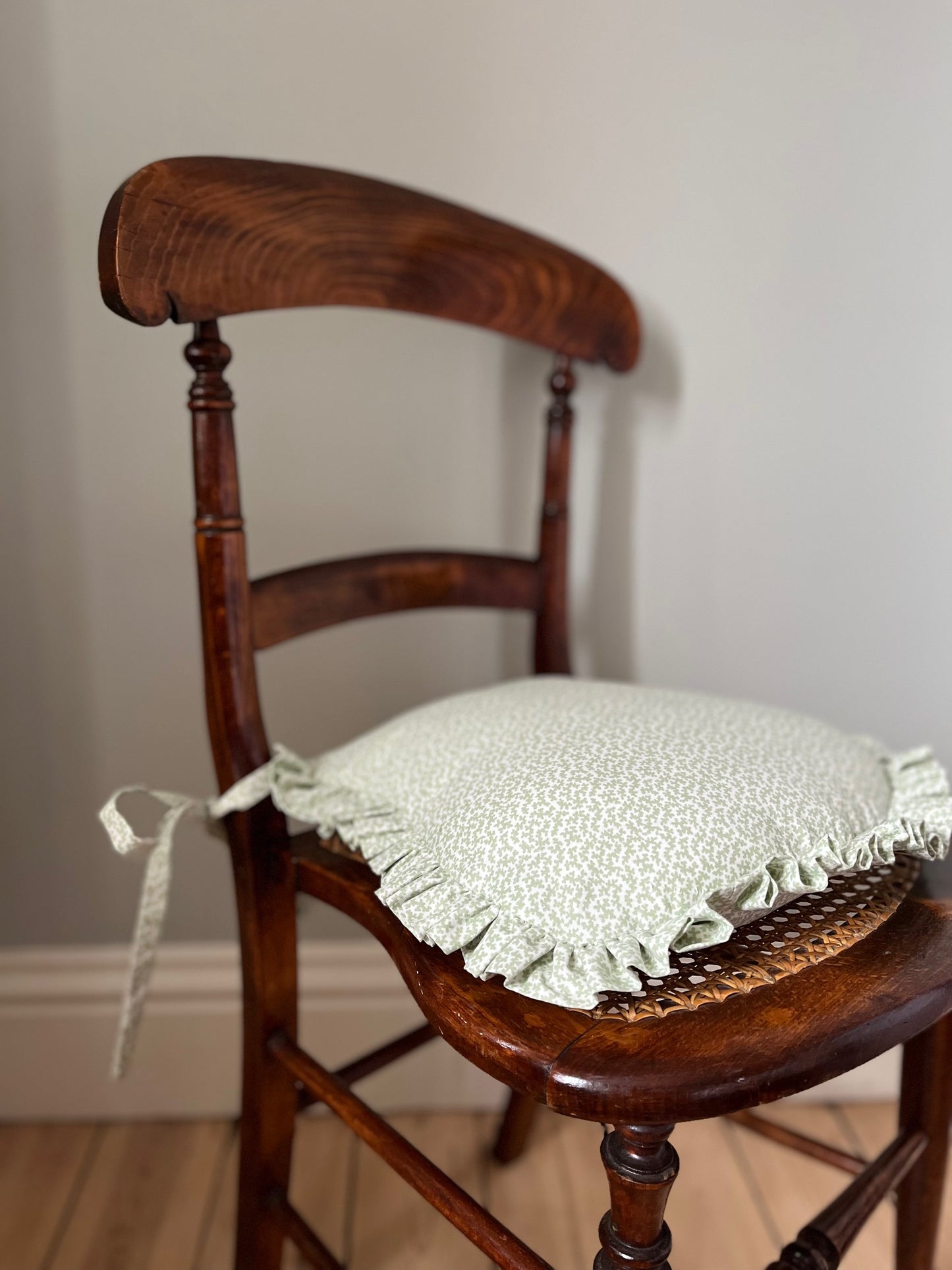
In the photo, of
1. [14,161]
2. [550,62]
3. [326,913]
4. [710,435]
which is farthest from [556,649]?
[14,161]

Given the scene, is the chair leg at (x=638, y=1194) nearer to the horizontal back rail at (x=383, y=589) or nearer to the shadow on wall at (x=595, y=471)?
the horizontal back rail at (x=383, y=589)

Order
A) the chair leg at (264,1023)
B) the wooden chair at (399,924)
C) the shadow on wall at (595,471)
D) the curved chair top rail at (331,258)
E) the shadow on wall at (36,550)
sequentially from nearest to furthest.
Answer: the wooden chair at (399,924)
the curved chair top rail at (331,258)
the chair leg at (264,1023)
the shadow on wall at (36,550)
the shadow on wall at (595,471)

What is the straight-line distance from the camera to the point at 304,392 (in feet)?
2.80

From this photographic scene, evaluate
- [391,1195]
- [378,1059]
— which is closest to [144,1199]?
[391,1195]

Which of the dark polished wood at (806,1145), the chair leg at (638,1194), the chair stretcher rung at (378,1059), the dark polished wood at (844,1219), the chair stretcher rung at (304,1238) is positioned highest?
the chair leg at (638,1194)

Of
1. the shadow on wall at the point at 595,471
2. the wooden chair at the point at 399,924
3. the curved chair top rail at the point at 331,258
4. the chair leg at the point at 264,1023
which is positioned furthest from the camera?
the shadow on wall at the point at 595,471

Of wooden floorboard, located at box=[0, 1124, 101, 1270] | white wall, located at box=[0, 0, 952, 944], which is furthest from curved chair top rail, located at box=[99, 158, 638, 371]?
wooden floorboard, located at box=[0, 1124, 101, 1270]

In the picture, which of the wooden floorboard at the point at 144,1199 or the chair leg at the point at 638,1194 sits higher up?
the chair leg at the point at 638,1194

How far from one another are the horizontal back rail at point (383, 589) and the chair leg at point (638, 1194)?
392 mm

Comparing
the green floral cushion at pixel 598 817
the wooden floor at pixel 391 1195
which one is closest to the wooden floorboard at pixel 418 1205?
the wooden floor at pixel 391 1195

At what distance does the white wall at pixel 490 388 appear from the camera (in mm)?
793

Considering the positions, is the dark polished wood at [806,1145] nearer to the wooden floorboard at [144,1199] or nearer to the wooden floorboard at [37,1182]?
the wooden floorboard at [144,1199]

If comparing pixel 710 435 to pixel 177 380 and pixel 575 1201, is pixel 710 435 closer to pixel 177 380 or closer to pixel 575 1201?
pixel 177 380

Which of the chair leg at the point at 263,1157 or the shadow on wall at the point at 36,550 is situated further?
the shadow on wall at the point at 36,550
